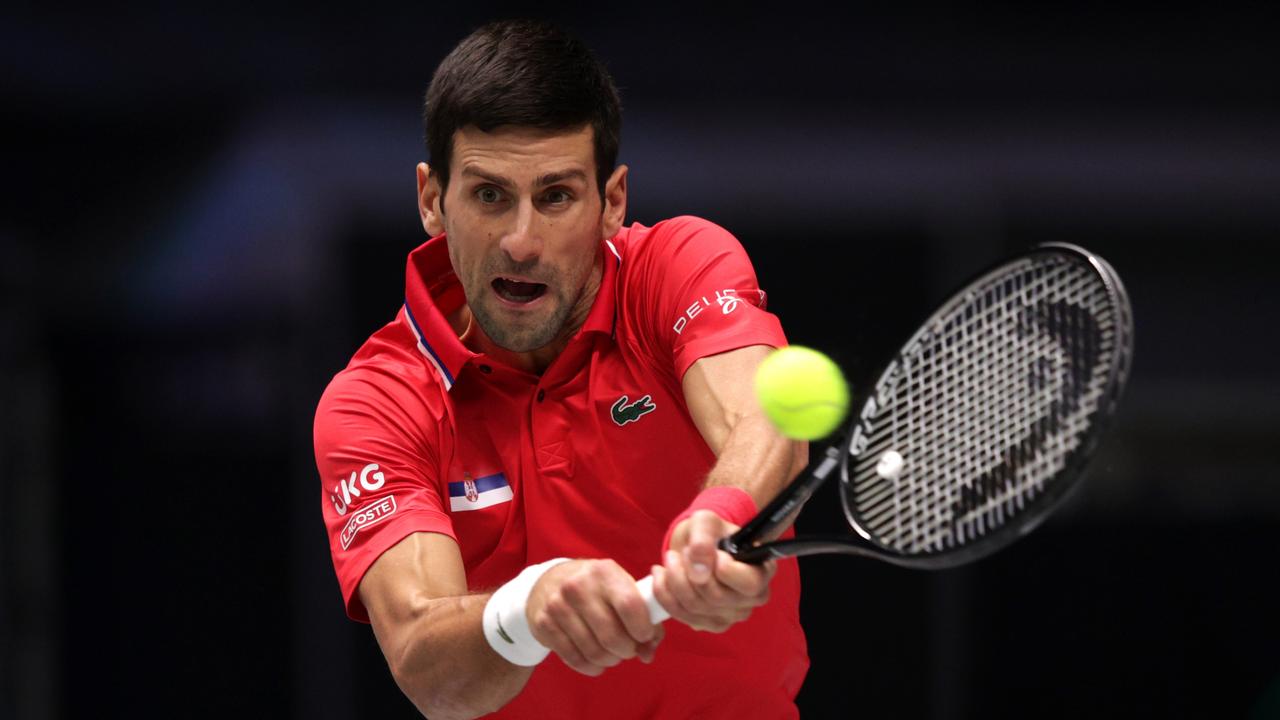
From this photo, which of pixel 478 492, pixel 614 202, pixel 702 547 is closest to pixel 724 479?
pixel 702 547

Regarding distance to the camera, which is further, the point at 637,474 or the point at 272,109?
the point at 272,109

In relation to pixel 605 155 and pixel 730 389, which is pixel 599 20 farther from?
pixel 730 389

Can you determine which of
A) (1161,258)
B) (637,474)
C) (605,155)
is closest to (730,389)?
(637,474)

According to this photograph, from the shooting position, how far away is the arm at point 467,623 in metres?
1.71

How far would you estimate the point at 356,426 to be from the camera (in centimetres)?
227

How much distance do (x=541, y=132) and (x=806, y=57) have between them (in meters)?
2.28

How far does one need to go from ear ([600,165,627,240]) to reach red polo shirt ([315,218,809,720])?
0.21ft

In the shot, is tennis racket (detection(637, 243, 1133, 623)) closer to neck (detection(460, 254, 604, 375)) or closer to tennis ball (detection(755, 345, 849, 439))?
tennis ball (detection(755, 345, 849, 439))

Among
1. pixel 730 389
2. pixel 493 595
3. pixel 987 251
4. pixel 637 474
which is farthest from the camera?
pixel 987 251

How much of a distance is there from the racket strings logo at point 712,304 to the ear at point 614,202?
208 millimetres

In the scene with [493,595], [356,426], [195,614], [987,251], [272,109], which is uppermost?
[272,109]

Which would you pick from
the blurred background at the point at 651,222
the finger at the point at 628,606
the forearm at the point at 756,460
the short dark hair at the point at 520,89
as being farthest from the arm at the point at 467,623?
the blurred background at the point at 651,222

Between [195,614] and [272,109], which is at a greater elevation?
[272,109]

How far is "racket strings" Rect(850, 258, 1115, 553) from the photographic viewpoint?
171 centimetres
